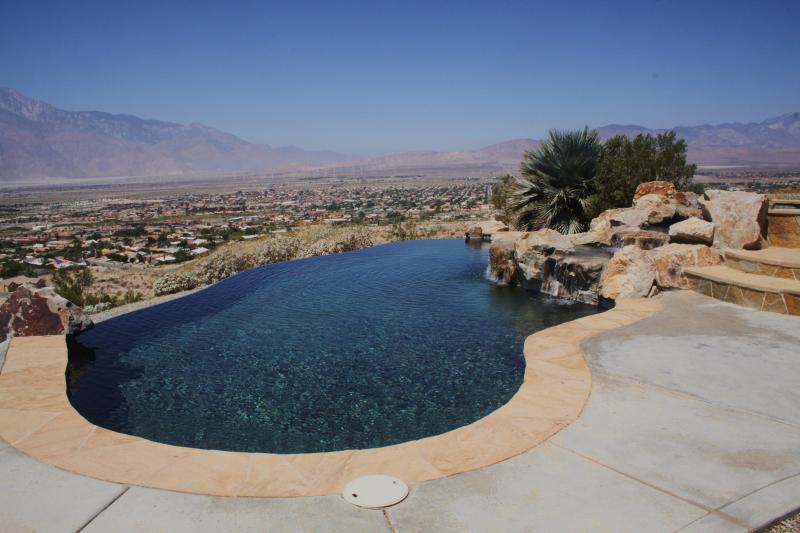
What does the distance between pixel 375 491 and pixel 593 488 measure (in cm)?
156

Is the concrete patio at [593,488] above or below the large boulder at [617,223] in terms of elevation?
below

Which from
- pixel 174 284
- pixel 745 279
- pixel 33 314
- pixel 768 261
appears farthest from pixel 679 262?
pixel 174 284

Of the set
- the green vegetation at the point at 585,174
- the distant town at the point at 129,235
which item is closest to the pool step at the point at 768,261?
the green vegetation at the point at 585,174

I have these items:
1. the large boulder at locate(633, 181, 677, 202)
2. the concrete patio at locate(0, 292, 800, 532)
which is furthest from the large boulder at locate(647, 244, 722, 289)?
the large boulder at locate(633, 181, 677, 202)

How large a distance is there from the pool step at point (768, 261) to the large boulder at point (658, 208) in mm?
4492

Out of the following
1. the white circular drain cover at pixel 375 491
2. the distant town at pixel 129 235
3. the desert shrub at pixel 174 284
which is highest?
the white circular drain cover at pixel 375 491

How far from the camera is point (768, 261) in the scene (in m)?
7.96

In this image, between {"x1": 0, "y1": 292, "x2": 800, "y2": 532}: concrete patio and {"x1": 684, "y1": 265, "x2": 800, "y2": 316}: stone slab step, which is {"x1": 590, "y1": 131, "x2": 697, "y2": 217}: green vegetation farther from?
{"x1": 0, "y1": 292, "x2": 800, "y2": 532}: concrete patio

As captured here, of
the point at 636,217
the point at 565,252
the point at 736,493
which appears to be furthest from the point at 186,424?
the point at 636,217

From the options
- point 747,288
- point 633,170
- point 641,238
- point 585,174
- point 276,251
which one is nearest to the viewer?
point 747,288

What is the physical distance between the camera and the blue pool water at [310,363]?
5.46 metres

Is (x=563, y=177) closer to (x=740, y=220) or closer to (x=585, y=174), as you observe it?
(x=585, y=174)

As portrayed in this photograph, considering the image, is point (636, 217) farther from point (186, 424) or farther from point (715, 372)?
point (186, 424)

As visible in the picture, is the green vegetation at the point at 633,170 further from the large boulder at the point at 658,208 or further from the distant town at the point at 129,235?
the distant town at the point at 129,235
